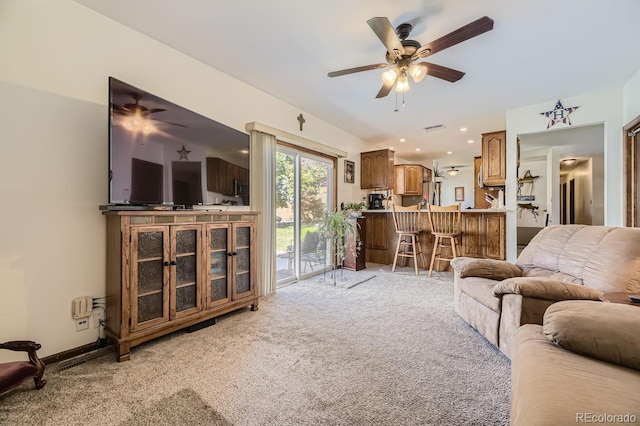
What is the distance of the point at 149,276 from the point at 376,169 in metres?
4.43

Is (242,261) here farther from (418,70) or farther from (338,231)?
(418,70)

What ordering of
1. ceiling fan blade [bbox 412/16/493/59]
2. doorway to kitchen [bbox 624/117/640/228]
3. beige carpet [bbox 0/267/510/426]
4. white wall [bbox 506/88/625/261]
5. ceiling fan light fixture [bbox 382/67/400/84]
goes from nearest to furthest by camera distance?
beige carpet [bbox 0/267/510/426] < ceiling fan blade [bbox 412/16/493/59] < ceiling fan light fixture [bbox 382/67/400/84] < doorway to kitchen [bbox 624/117/640/228] < white wall [bbox 506/88/625/261]

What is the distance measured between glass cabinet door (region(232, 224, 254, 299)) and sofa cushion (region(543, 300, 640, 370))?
234 cm

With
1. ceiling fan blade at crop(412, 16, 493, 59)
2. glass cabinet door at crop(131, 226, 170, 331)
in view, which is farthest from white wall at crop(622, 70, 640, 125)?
glass cabinet door at crop(131, 226, 170, 331)

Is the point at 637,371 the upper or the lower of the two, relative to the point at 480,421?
upper

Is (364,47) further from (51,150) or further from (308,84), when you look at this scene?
(51,150)

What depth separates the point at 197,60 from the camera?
2.75 meters

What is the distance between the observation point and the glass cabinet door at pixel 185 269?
2.17 meters

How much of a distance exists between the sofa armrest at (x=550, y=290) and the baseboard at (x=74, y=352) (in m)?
2.90

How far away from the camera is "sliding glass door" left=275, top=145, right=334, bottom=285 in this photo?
3.91 m

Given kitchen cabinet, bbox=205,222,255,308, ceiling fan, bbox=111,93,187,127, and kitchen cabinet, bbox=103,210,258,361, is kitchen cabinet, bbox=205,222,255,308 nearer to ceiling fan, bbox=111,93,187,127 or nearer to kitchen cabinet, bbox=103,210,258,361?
kitchen cabinet, bbox=103,210,258,361

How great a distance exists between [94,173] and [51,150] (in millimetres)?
267

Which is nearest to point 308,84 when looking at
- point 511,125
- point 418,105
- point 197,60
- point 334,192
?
point 197,60

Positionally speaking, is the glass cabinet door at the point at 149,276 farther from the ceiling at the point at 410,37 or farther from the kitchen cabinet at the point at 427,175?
the kitchen cabinet at the point at 427,175
